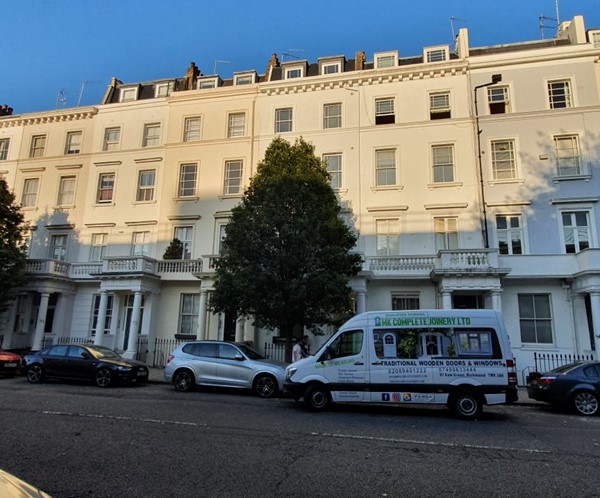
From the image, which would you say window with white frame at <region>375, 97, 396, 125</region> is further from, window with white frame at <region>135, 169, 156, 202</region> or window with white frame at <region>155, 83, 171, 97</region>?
window with white frame at <region>155, 83, 171, 97</region>

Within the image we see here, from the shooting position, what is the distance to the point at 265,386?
493 inches

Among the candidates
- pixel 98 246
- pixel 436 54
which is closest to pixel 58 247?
pixel 98 246

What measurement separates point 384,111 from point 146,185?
47.9 ft

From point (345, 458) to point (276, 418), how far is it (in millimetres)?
3184

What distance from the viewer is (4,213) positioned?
2244 cm

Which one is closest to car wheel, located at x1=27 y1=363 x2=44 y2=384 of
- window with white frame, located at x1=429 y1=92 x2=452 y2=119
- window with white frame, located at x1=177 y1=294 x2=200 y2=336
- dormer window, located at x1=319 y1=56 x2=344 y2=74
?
window with white frame, located at x1=177 y1=294 x2=200 y2=336

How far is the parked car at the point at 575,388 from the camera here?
35.9 ft

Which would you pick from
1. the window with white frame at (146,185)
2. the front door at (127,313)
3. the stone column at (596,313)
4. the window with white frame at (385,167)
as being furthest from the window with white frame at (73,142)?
the stone column at (596,313)

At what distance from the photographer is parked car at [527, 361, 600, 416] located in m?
11.0

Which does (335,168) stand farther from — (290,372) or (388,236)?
(290,372)

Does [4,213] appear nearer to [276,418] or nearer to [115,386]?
[115,386]

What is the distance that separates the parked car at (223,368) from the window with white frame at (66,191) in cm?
1720

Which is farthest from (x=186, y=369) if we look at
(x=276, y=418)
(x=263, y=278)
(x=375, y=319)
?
(x=375, y=319)

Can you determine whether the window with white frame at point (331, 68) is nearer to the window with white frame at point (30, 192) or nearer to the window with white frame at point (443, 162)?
the window with white frame at point (443, 162)
